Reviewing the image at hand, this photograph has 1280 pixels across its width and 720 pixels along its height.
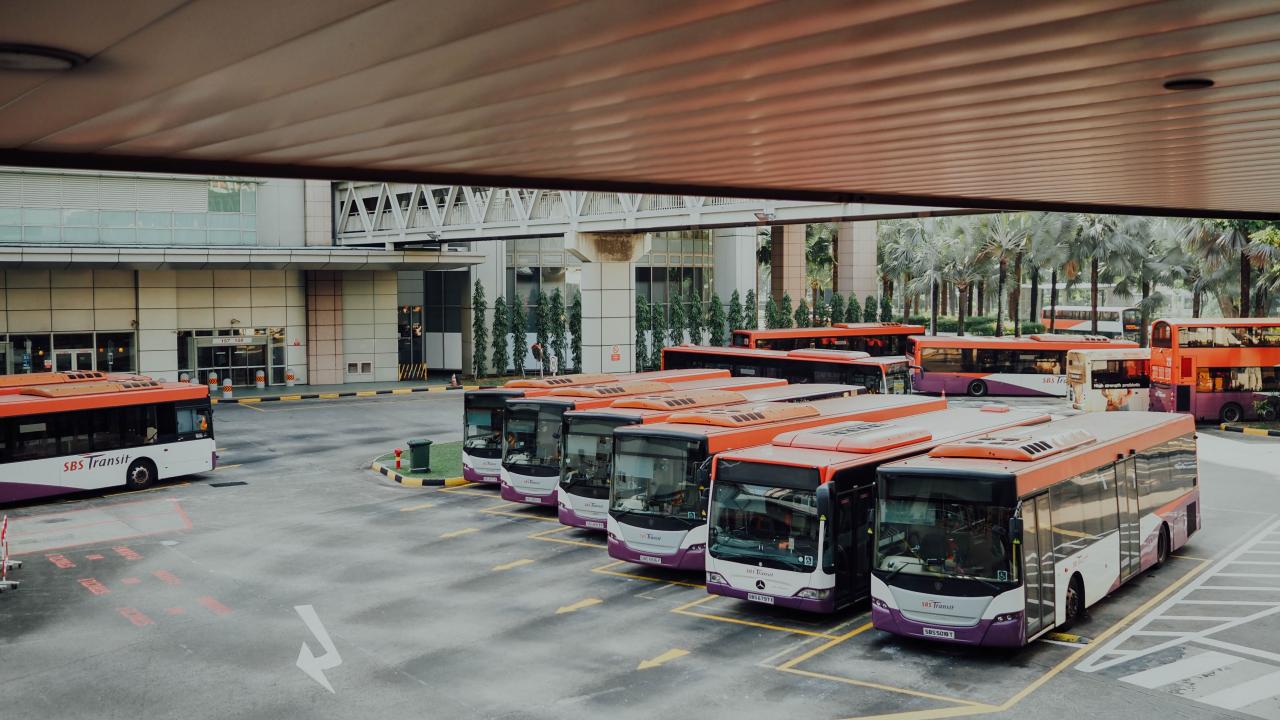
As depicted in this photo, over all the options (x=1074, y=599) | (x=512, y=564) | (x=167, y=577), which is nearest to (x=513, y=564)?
(x=512, y=564)

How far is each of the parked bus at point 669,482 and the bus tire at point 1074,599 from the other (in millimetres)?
4903

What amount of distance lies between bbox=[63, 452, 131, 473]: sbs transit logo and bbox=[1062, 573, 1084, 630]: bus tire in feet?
66.4

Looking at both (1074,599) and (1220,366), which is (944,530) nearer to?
(1074,599)

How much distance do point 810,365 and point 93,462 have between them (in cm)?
2232

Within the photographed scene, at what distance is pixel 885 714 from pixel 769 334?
122 ft

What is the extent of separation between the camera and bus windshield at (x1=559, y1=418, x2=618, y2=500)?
19000 millimetres

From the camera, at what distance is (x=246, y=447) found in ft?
101

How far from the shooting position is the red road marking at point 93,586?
1616 centimetres

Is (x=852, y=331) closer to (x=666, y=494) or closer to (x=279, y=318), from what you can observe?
(x=279, y=318)

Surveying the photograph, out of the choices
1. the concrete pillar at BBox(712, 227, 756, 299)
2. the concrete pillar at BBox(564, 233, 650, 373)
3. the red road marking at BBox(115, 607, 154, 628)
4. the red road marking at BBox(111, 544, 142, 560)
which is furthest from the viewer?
the concrete pillar at BBox(712, 227, 756, 299)

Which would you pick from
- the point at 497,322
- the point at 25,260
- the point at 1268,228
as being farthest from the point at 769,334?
the point at 25,260

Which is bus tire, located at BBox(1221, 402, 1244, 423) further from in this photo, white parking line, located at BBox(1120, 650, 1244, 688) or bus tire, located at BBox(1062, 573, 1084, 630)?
white parking line, located at BBox(1120, 650, 1244, 688)

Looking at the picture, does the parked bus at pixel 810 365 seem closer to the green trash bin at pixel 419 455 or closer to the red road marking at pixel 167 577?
the green trash bin at pixel 419 455

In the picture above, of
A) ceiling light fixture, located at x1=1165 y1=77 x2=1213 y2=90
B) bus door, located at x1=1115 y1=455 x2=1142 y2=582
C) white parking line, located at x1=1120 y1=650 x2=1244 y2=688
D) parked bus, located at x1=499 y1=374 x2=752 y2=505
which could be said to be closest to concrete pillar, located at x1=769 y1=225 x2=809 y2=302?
parked bus, located at x1=499 y1=374 x2=752 y2=505
